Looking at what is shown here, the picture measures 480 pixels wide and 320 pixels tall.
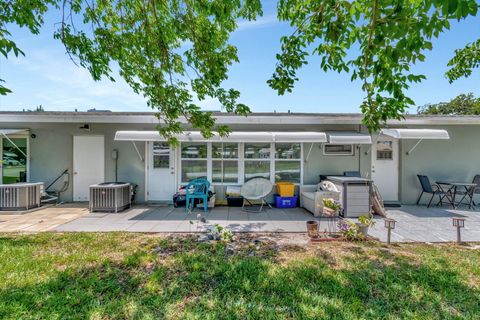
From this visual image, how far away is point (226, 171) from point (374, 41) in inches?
296

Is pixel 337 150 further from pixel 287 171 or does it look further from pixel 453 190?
pixel 453 190

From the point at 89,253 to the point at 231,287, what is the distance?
123 inches

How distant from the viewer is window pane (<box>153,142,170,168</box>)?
10008 mm

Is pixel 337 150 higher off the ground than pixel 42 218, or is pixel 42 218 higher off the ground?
pixel 337 150

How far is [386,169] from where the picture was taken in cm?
1008

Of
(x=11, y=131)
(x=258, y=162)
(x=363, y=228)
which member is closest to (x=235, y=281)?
(x=363, y=228)

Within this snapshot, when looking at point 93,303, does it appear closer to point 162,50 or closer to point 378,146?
point 162,50

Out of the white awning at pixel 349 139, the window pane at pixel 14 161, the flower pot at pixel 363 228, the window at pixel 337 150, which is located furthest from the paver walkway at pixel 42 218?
the window at pixel 337 150

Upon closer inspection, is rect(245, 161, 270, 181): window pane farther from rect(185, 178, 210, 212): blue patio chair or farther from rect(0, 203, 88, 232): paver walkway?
rect(0, 203, 88, 232): paver walkway

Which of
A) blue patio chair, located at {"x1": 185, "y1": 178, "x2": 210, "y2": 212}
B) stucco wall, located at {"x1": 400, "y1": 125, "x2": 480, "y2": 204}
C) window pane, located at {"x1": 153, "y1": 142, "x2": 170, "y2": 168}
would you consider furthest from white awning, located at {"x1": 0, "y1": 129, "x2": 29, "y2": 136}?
stucco wall, located at {"x1": 400, "y1": 125, "x2": 480, "y2": 204}

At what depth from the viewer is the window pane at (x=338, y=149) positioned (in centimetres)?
1005

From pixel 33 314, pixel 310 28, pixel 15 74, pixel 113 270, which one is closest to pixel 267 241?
pixel 113 270

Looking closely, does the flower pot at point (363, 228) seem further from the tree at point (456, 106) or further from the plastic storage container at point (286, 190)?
the tree at point (456, 106)

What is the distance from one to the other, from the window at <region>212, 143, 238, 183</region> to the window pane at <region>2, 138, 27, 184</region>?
7970 mm
